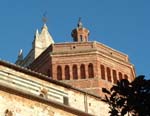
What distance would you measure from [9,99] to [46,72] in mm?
13116

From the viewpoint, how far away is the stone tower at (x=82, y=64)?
27109mm

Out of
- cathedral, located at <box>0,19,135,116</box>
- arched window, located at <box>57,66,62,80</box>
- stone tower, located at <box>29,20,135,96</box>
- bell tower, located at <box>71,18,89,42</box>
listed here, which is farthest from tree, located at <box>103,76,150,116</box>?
bell tower, located at <box>71,18,89,42</box>

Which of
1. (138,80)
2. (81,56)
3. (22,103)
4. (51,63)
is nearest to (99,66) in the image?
(81,56)

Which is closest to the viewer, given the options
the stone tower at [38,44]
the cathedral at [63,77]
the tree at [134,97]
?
the tree at [134,97]

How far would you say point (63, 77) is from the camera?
2727 cm

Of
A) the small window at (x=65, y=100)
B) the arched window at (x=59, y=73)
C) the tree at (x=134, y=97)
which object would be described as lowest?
the tree at (x=134, y=97)

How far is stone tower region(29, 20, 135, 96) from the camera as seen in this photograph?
27109 mm

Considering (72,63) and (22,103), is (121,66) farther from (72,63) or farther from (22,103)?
(22,103)

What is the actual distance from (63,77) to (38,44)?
335 inches

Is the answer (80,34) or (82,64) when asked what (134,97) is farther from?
(80,34)

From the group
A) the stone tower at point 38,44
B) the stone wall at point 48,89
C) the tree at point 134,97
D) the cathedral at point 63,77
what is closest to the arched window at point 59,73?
the cathedral at point 63,77

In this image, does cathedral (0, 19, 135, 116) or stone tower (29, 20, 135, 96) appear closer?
cathedral (0, 19, 135, 116)

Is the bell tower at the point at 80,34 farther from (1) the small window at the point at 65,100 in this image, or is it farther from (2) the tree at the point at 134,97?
(2) the tree at the point at 134,97

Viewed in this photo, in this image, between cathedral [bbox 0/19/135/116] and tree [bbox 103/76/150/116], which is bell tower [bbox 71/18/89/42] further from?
tree [bbox 103/76/150/116]
